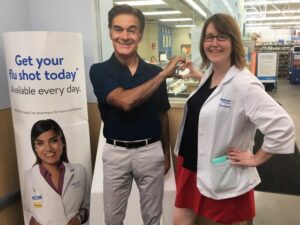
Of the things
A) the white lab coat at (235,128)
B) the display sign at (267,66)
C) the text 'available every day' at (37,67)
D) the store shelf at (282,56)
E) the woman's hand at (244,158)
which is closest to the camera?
the white lab coat at (235,128)

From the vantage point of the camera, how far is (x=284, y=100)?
8.89 m

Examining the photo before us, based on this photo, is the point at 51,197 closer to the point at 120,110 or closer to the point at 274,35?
the point at 120,110

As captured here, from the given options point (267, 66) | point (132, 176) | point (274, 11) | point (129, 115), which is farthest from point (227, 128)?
point (274, 11)

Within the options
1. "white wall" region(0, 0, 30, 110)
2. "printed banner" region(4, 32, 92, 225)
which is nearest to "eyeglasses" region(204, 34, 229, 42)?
"printed banner" region(4, 32, 92, 225)

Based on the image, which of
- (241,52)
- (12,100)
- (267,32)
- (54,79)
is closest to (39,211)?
(12,100)

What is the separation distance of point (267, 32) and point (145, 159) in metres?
24.0

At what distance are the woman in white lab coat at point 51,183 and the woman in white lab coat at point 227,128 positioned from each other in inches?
37.2

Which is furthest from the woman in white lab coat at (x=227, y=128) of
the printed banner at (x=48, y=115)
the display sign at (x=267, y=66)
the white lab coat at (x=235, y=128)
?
the display sign at (x=267, y=66)

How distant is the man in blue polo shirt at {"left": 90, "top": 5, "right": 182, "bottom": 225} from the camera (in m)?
1.61

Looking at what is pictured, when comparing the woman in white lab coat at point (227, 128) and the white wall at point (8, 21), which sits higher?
the white wall at point (8, 21)

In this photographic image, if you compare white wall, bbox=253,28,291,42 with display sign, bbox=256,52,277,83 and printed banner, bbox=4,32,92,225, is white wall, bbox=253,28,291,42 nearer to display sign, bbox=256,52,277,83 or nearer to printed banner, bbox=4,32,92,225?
display sign, bbox=256,52,277,83

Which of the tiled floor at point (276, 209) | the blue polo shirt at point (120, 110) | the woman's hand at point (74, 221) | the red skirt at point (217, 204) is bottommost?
the tiled floor at point (276, 209)

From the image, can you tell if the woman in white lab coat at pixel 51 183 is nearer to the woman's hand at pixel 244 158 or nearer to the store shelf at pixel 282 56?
the woman's hand at pixel 244 158

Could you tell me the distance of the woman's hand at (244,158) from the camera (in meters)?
1.46
